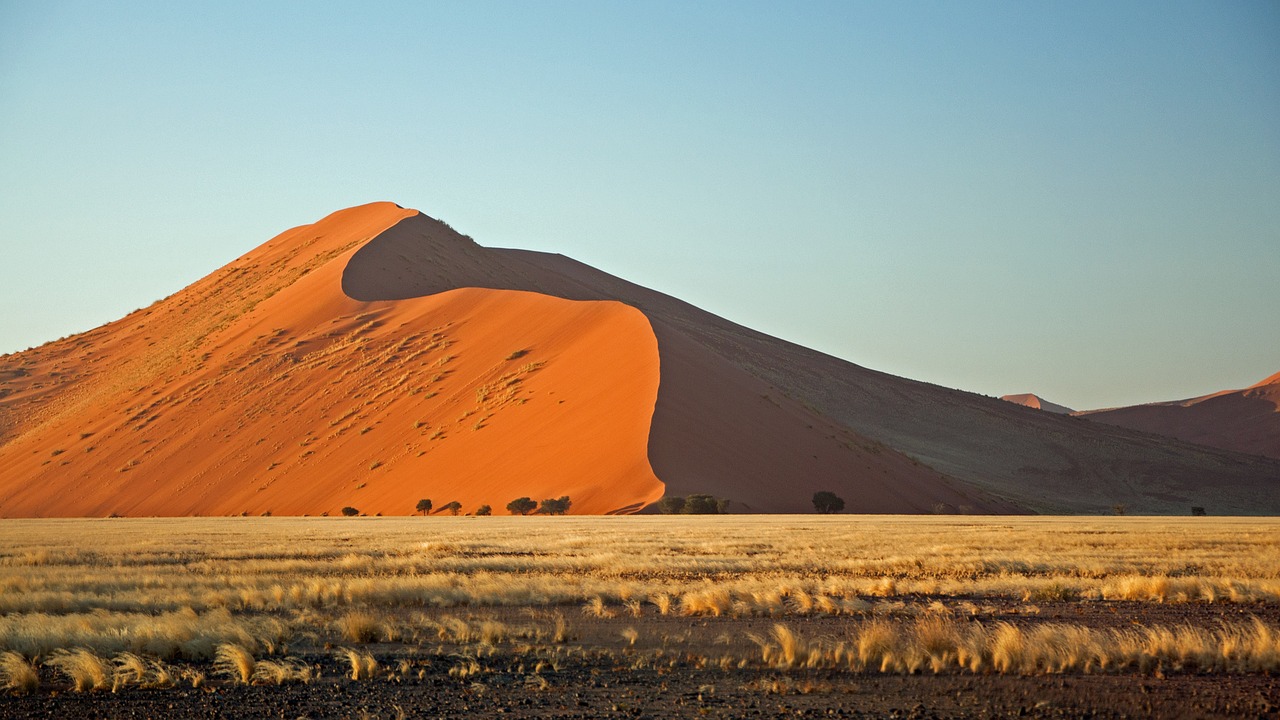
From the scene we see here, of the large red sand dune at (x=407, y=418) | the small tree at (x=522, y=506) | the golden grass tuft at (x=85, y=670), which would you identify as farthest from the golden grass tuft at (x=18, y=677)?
the large red sand dune at (x=407, y=418)

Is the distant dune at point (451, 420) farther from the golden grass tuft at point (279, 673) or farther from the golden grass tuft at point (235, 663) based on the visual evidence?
the golden grass tuft at point (279, 673)

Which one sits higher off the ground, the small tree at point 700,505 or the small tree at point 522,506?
the small tree at point 700,505

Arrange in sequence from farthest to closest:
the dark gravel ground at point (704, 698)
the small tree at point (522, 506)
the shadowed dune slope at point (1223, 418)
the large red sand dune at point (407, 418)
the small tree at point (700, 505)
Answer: the shadowed dune slope at point (1223, 418) → the large red sand dune at point (407, 418) → the small tree at point (522, 506) → the small tree at point (700, 505) → the dark gravel ground at point (704, 698)

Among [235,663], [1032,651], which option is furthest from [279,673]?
[1032,651]

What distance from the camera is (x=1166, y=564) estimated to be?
1784 centimetres

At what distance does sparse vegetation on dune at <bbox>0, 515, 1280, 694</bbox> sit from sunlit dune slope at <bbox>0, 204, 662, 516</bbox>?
1955 centimetres

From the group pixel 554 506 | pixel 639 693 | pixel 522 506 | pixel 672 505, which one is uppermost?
pixel 639 693

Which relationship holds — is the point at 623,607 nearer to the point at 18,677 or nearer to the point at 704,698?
the point at 704,698

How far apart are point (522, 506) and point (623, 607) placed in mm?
27075

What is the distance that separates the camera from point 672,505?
123ft

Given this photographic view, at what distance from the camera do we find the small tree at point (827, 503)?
140 feet

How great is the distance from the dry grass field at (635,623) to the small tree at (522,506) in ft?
55.5

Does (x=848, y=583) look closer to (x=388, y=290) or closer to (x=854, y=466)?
(x=854, y=466)

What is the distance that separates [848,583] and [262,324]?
58.9 m
